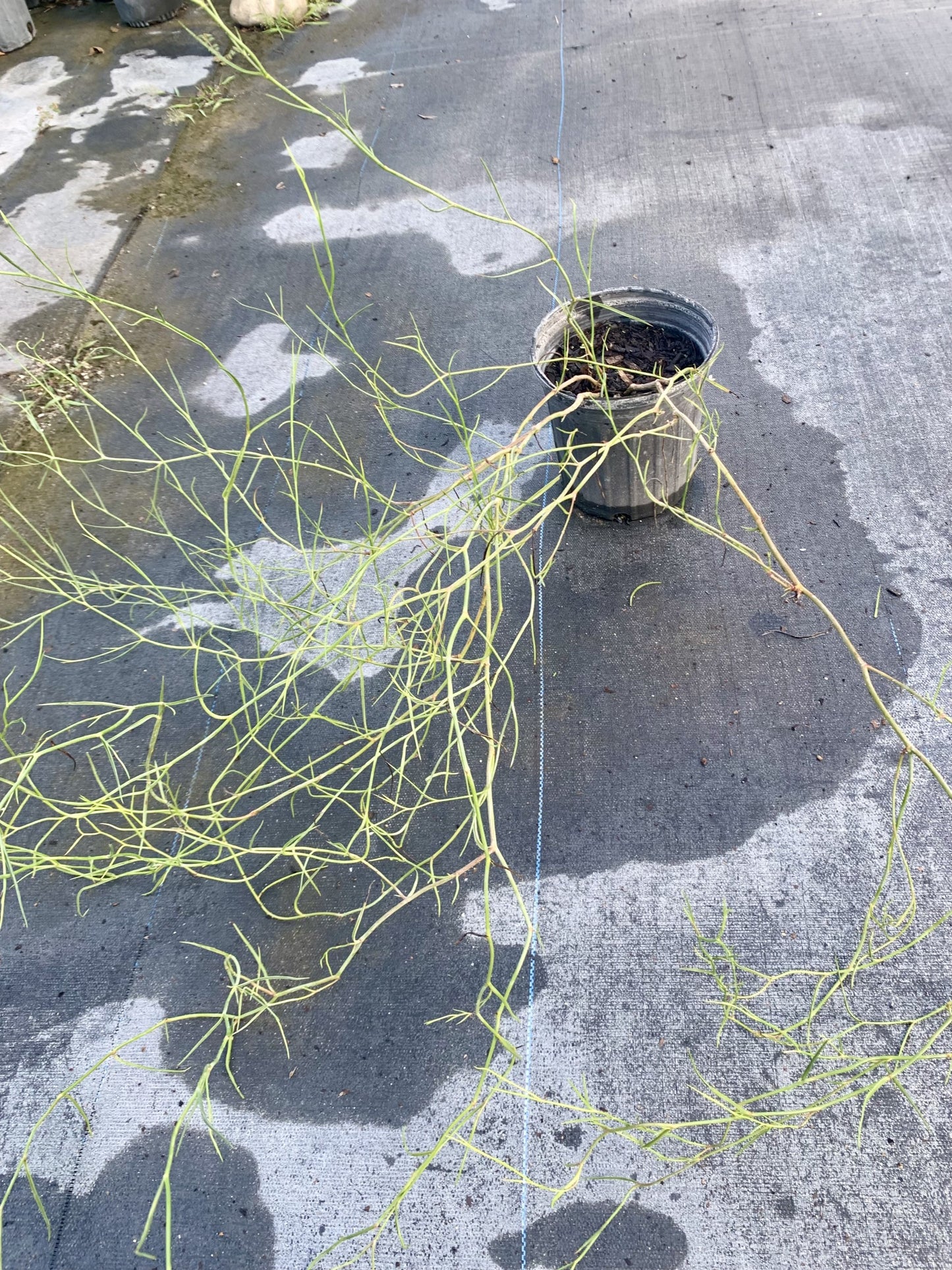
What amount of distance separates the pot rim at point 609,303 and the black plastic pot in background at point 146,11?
3204 mm

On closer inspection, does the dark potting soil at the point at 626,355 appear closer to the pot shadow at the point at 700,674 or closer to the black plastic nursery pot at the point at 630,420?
the black plastic nursery pot at the point at 630,420

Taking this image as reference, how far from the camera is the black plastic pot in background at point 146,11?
3836mm

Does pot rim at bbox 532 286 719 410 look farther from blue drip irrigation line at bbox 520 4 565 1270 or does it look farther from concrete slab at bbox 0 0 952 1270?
concrete slab at bbox 0 0 952 1270

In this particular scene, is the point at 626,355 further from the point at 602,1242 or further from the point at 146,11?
the point at 146,11

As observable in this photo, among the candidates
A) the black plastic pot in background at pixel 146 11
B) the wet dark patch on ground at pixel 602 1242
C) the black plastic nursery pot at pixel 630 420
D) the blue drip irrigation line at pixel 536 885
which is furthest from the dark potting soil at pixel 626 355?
the black plastic pot in background at pixel 146 11

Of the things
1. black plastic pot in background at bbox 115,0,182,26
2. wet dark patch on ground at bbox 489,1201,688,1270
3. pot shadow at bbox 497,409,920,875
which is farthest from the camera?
black plastic pot in background at bbox 115,0,182,26

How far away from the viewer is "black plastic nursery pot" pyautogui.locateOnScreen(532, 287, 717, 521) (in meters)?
1.74

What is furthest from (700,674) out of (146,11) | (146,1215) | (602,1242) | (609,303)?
(146,11)

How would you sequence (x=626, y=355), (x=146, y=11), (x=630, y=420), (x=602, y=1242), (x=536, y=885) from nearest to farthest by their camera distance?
(x=602, y=1242), (x=536, y=885), (x=630, y=420), (x=626, y=355), (x=146, y=11)

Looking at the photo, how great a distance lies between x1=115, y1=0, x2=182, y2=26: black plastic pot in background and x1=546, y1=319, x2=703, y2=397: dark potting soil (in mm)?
3255

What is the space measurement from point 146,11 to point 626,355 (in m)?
3.39

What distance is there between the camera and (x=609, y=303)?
1.93m

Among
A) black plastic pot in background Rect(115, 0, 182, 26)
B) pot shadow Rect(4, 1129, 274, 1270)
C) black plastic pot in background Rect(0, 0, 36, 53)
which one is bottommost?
pot shadow Rect(4, 1129, 274, 1270)

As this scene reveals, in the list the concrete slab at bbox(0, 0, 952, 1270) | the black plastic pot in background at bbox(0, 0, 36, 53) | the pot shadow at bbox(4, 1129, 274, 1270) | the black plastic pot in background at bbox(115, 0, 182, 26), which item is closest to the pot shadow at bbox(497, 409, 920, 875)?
the concrete slab at bbox(0, 0, 952, 1270)
